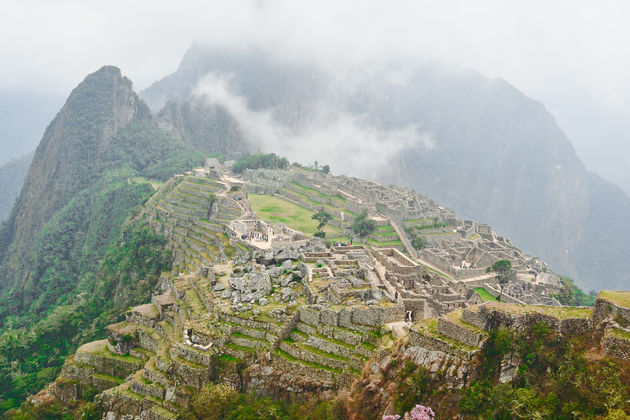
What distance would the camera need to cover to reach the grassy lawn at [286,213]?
63.0 metres

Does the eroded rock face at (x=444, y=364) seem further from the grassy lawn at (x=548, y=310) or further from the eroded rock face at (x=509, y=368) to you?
the grassy lawn at (x=548, y=310)

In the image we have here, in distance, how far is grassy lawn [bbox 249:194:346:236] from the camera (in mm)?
62959

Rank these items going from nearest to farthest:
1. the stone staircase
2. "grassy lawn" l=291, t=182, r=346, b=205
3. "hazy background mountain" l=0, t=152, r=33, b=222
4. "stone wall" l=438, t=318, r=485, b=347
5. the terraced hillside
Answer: "stone wall" l=438, t=318, r=485, b=347 → the terraced hillside → the stone staircase → "grassy lawn" l=291, t=182, r=346, b=205 → "hazy background mountain" l=0, t=152, r=33, b=222

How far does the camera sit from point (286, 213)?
69500 millimetres

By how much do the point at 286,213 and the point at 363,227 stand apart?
11.8 metres

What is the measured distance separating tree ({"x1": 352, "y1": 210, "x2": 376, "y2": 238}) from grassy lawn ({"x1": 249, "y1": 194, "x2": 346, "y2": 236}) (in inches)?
104

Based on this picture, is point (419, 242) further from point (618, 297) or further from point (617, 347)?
point (617, 347)

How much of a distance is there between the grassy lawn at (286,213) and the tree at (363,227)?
2651 mm

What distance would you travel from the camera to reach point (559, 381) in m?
14.9

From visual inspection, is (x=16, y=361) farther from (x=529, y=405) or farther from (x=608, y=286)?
(x=608, y=286)

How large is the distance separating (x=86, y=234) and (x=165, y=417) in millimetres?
73420

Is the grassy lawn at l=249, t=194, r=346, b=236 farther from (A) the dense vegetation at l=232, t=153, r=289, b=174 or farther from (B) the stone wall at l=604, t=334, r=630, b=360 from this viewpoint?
(B) the stone wall at l=604, t=334, r=630, b=360

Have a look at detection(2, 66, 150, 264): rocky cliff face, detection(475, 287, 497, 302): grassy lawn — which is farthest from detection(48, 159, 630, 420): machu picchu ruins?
detection(2, 66, 150, 264): rocky cliff face

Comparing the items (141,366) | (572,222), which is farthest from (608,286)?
(141,366)
